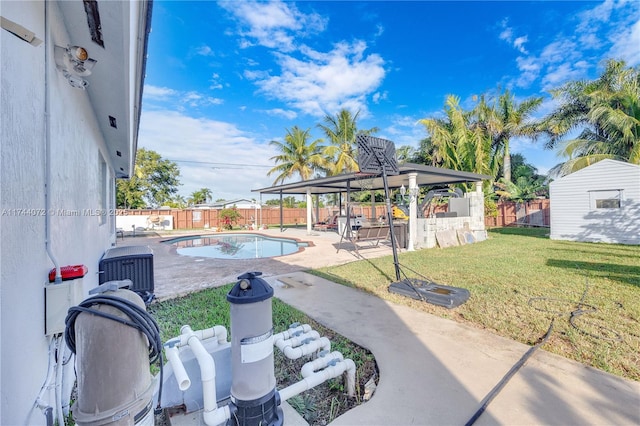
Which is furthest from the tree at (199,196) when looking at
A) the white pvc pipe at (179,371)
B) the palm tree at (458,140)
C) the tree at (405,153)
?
the white pvc pipe at (179,371)

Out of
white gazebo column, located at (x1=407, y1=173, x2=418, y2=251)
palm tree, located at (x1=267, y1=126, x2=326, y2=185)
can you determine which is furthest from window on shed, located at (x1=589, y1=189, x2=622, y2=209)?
palm tree, located at (x1=267, y1=126, x2=326, y2=185)

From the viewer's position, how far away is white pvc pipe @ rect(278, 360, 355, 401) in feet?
6.24

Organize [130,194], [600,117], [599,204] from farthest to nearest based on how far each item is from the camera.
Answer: [130,194] → [600,117] → [599,204]

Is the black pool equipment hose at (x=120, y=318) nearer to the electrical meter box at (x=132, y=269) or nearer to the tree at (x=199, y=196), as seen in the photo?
the electrical meter box at (x=132, y=269)

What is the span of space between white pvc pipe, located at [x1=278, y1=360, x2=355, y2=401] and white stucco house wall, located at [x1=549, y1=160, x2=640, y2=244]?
45.2ft

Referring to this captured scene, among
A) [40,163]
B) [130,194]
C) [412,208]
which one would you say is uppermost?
[130,194]

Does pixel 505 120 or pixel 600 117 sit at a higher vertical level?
pixel 505 120

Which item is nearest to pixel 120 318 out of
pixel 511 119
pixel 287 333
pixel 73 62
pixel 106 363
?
pixel 106 363

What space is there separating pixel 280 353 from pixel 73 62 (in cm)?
324

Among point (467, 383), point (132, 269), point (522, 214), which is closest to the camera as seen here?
point (467, 383)

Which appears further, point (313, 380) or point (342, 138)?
point (342, 138)

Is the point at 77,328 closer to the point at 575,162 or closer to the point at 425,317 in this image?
the point at 425,317

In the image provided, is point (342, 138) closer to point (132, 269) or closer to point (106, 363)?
point (132, 269)

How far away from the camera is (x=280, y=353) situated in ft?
9.65
